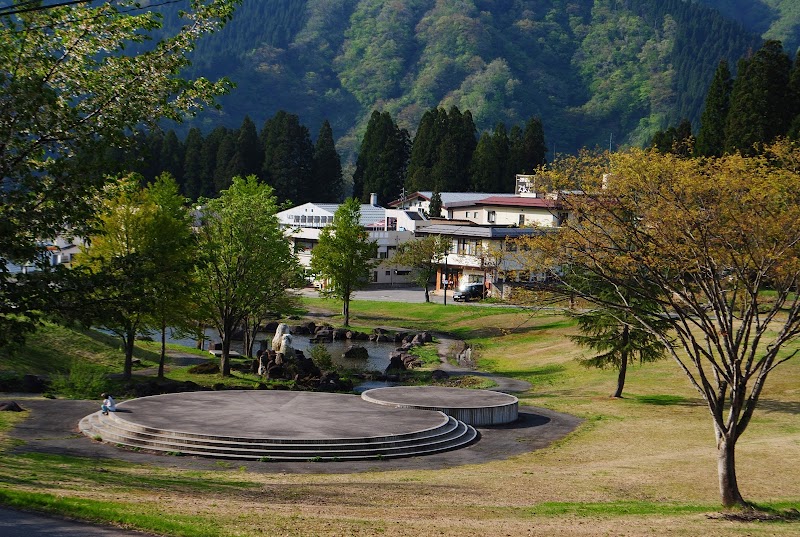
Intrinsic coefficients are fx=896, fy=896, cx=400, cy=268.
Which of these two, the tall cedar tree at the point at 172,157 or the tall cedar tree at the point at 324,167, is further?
the tall cedar tree at the point at 172,157

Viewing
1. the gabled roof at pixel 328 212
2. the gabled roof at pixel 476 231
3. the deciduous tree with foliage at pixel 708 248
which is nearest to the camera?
the deciduous tree with foliage at pixel 708 248

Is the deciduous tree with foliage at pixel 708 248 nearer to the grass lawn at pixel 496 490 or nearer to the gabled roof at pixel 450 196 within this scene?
the grass lawn at pixel 496 490

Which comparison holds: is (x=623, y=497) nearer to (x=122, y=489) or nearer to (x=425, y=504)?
(x=425, y=504)

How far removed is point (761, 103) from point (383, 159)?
7094 cm

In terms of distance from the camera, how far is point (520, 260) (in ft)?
83.7

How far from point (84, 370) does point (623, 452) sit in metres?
23.5

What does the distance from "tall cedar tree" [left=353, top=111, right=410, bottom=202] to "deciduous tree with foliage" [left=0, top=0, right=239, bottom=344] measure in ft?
398

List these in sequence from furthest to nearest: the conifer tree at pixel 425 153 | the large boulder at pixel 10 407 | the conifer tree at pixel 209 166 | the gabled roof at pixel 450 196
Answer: the conifer tree at pixel 209 166, the conifer tree at pixel 425 153, the gabled roof at pixel 450 196, the large boulder at pixel 10 407

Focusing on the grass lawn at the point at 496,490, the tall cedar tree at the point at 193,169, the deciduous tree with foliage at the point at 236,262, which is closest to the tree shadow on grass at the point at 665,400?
the grass lawn at the point at 496,490

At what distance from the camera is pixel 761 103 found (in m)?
79.1

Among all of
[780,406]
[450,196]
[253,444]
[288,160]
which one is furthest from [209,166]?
[253,444]

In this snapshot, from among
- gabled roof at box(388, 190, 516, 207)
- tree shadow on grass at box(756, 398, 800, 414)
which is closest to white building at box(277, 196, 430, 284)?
gabled roof at box(388, 190, 516, 207)

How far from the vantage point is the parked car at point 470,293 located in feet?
296

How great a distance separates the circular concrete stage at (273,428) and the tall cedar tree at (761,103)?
55.0 metres
